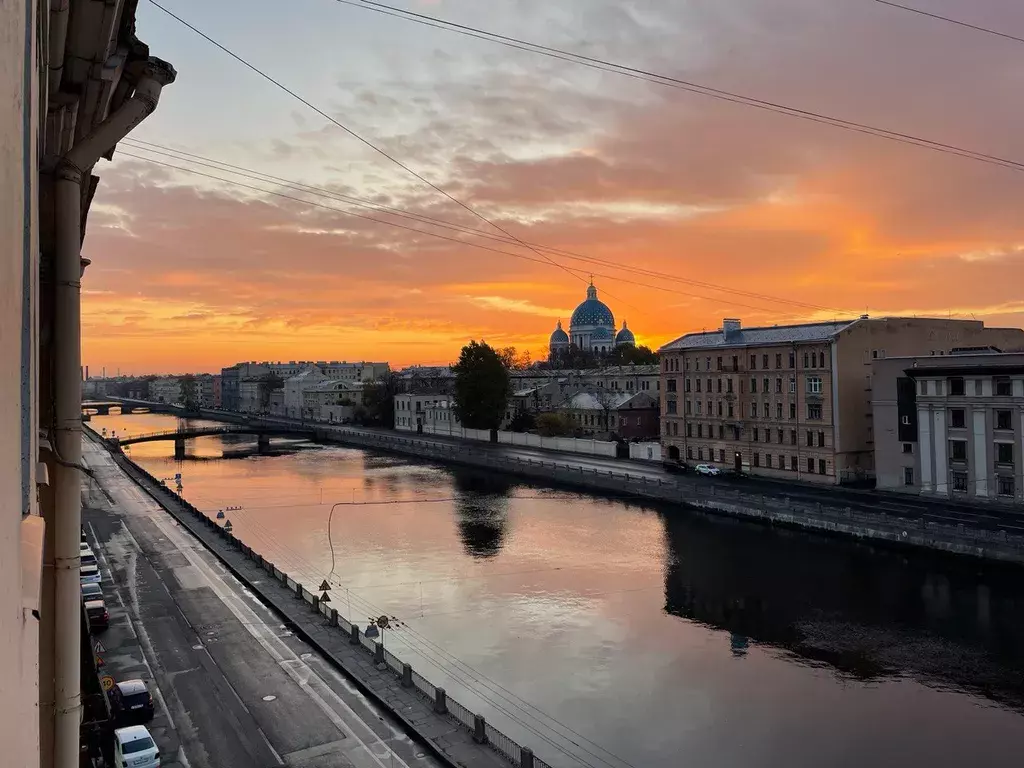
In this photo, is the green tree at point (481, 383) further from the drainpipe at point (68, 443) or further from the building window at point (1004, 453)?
the drainpipe at point (68, 443)

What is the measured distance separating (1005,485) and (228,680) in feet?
105

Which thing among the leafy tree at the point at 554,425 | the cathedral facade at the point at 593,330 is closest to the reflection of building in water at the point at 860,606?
the leafy tree at the point at 554,425

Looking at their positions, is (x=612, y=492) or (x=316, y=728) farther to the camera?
(x=612, y=492)

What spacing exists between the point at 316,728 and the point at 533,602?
10.3 metres

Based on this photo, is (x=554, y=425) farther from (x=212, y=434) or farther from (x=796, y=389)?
(x=212, y=434)

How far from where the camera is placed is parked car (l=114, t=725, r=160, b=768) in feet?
42.1

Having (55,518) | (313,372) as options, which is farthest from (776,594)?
(313,372)

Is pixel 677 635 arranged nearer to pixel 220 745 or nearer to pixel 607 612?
pixel 607 612

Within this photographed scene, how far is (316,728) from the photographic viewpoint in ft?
47.5

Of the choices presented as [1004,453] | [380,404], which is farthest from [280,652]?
[380,404]

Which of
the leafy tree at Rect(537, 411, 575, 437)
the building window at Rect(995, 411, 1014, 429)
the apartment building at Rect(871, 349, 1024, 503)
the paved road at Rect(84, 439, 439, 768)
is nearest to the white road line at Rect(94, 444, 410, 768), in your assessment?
the paved road at Rect(84, 439, 439, 768)

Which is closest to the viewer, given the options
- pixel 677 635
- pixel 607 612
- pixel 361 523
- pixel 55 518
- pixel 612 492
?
pixel 55 518

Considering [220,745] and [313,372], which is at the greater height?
[313,372]

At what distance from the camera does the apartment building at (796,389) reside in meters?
40.5
